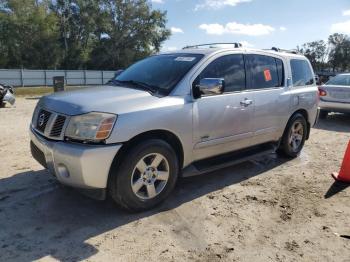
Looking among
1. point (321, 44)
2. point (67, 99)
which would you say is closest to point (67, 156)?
point (67, 99)

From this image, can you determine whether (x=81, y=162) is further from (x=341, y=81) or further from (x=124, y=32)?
(x=124, y=32)

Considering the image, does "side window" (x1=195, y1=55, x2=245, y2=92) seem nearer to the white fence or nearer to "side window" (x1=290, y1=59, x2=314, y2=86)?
"side window" (x1=290, y1=59, x2=314, y2=86)

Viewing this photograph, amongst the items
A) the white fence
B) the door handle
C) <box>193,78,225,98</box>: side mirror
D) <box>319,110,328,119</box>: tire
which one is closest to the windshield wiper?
<box>193,78,225,98</box>: side mirror

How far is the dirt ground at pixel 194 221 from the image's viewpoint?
11.6ft

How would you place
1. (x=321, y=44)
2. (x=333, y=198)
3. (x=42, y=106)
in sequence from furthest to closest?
(x=321, y=44) < (x=333, y=198) < (x=42, y=106)

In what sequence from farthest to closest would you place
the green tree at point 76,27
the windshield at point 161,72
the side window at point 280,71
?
the green tree at point 76,27
the side window at point 280,71
the windshield at point 161,72

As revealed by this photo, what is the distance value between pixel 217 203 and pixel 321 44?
273ft

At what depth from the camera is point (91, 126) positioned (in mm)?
3881

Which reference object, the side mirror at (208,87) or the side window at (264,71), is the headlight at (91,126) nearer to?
the side mirror at (208,87)

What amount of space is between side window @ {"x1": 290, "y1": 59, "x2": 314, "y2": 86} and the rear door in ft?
1.26

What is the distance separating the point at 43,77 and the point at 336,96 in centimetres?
2848

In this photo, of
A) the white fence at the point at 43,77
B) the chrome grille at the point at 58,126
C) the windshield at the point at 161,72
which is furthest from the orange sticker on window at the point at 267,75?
the white fence at the point at 43,77

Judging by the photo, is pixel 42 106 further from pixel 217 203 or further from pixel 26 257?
pixel 217 203

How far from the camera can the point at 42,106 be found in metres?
4.55
